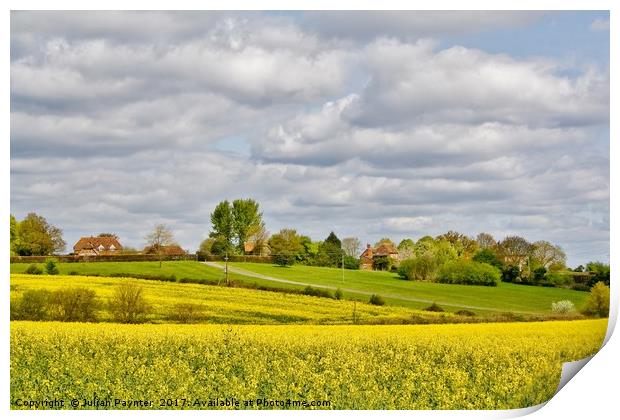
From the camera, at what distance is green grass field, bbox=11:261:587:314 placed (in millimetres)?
11148

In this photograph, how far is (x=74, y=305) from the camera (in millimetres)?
10914

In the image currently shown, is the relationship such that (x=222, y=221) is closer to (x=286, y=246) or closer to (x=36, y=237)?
(x=286, y=246)

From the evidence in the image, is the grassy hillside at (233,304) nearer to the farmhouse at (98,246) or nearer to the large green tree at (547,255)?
the farmhouse at (98,246)

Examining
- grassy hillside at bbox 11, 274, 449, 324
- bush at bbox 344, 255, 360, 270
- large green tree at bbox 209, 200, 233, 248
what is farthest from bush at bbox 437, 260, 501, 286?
large green tree at bbox 209, 200, 233, 248

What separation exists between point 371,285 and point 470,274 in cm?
120

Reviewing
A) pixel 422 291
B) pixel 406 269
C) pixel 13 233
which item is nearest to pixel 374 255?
pixel 406 269

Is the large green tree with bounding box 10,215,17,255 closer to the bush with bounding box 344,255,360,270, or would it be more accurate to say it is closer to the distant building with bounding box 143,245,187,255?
the distant building with bounding box 143,245,187,255

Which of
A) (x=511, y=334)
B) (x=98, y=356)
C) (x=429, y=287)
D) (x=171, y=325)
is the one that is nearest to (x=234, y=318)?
(x=171, y=325)

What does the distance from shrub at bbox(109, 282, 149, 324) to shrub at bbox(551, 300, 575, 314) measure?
187 inches

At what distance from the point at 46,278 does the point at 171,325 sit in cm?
155

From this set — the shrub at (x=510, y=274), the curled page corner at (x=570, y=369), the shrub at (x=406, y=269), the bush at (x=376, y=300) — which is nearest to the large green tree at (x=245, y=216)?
the bush at (x=376, y=300)

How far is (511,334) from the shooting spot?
11.0 metres

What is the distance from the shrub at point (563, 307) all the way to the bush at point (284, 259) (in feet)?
10.3
